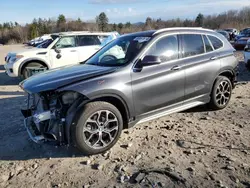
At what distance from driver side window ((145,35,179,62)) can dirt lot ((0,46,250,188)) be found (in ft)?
4.28

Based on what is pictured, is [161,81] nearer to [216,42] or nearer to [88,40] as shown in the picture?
[216,42]

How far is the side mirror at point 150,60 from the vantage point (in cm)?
411

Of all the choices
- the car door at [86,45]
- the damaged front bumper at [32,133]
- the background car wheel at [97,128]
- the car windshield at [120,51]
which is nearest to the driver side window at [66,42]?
the car door at [86,45]

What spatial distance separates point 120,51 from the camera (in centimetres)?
481

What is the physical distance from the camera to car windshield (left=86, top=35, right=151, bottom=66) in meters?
4.36

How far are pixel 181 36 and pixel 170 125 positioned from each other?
5.51ft

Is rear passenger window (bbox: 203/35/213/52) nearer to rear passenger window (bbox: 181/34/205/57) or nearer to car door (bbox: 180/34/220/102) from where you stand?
car door (bbox: 180/34/220/102)

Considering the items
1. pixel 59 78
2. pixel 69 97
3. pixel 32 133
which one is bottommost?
pixel 32 133

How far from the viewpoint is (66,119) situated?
366 centimetres

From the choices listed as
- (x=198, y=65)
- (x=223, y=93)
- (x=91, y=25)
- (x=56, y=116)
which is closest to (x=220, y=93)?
(x=223, y=93)

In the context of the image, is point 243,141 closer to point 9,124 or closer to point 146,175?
point 146,175

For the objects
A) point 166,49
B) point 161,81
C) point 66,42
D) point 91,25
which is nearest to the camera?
point 161,81

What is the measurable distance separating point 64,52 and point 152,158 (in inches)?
276

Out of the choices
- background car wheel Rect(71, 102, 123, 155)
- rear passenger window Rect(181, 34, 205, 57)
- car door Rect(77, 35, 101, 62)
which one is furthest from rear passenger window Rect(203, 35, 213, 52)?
car door Rect(77, 35, 101, 62)
